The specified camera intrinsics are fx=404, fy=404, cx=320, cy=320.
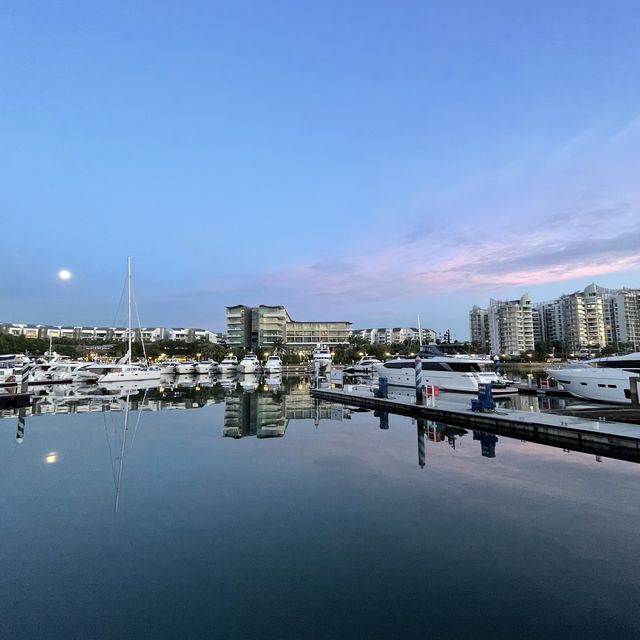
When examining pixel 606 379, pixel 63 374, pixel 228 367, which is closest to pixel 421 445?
pixel 606 379

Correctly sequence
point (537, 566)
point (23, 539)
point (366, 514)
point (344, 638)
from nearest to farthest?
point (344, 638) → point (537, 566) → point (23, 539) → point (366, 514)

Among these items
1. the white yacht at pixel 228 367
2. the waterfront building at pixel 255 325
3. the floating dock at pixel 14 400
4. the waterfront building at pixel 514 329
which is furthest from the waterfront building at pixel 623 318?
the floating dock at pixel 14 400

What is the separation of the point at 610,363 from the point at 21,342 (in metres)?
121

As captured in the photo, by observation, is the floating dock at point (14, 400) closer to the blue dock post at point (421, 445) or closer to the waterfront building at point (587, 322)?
the blue dock post at point (421, 445)

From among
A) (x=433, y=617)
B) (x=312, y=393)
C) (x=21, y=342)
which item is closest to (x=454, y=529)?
(x=433, y=617)

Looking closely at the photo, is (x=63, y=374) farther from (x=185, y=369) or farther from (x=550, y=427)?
(x=550, y=427)

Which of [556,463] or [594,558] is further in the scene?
[556,463]

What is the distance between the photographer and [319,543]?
7.75m

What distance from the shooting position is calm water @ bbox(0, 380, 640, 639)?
5441mm

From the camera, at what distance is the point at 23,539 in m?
8.01

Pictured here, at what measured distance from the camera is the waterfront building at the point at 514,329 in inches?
6531

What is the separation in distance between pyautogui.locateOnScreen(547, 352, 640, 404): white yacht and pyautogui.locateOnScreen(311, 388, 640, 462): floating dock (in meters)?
9.98

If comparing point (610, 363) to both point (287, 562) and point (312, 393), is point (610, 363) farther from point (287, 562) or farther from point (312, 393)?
point (287, 562)

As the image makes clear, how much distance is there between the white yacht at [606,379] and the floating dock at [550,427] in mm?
9981
